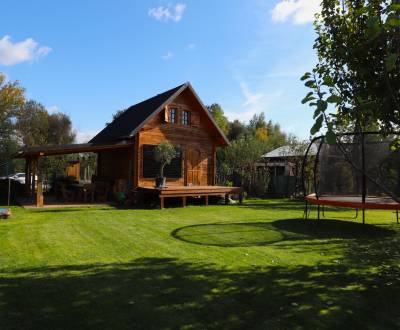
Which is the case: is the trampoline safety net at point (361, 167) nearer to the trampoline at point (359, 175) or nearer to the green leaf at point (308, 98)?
the trampoline at point (359, 175)

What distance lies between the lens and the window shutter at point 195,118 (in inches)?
723

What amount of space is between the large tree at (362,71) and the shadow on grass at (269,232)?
3.27 meters

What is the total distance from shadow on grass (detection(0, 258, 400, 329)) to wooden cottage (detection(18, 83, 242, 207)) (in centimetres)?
911

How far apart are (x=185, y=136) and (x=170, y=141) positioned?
0.96 metres

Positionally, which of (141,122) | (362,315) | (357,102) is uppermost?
(141,122)

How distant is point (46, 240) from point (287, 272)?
462 cm

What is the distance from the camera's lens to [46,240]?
724cm

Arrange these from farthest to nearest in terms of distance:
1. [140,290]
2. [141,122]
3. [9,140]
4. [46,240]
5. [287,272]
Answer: [9,140] < [141,122] < [46,240] < [287,272] < [140,290]

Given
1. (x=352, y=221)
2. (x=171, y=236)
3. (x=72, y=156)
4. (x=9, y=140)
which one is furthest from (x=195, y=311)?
(x=9, y=140)

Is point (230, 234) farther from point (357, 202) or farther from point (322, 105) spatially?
point (322, 105)

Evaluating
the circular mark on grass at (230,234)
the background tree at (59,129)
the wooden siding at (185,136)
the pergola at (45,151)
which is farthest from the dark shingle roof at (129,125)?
the background tree at (59,129)

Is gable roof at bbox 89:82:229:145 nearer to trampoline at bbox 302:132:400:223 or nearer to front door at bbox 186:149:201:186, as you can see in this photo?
front door at bbox 186:149:201:186

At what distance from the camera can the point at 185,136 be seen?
712 inches

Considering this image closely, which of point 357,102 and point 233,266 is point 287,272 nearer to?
point 233,266
